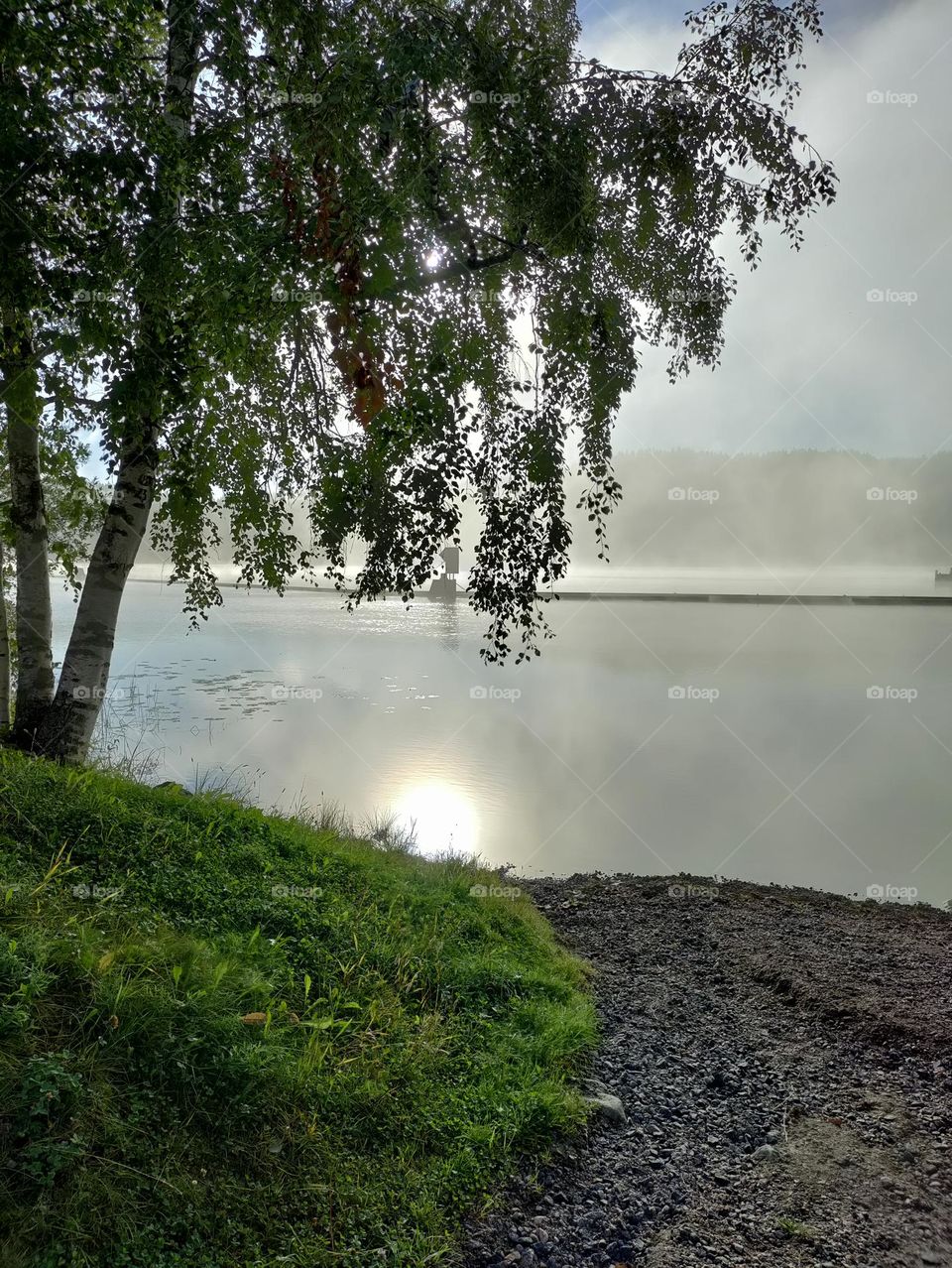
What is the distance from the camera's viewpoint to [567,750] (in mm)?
22234

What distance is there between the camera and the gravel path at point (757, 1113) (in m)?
3.79

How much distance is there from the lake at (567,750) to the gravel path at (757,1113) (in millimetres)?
4536

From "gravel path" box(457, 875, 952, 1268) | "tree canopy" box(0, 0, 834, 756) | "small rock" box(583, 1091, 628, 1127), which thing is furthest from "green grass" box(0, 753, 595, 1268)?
"tree canopy" box(0, 0, 834, 756)

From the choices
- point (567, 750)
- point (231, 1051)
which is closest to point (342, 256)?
point (231, 1051)

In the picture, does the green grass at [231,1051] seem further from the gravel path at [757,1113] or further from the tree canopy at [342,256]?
the tree canopy at [342,256]

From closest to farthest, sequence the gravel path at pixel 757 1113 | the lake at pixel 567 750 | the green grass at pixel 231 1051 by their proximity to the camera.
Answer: the green grass at pixel 231 1051 < the gravel path at pixel 757 1113 < the lake at pixel 567 750

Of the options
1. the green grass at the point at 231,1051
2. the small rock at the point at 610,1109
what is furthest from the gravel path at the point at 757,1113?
the green grass at the point at 231,1051

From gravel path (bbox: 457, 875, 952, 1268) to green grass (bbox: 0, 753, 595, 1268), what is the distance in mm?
429

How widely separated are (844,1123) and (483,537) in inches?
224

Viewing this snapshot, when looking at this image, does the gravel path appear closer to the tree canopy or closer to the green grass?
the green grass

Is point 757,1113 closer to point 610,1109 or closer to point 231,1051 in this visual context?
point 610,1109

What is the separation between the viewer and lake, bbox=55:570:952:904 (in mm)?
14133

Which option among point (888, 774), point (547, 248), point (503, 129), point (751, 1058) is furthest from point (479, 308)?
point (888, 774)

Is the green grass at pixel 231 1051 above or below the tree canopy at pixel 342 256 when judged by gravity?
below
